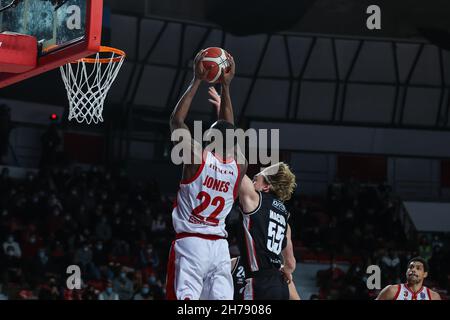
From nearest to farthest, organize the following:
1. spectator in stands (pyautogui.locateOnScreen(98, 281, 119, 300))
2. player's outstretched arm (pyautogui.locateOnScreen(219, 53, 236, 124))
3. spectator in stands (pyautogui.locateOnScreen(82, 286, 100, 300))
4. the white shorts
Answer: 1. the white shorts
2. player's outstretched arm (pyautogui.locateOnScreen(219, 53, 236, 124))
3. spectator in stands (pyautogui.locateOnScreen(82, 286, 100, 300))
4. spectator in stands (pyautogui.locateOnScreen(98, 281, 119, 300))

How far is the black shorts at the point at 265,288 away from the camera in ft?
19.7

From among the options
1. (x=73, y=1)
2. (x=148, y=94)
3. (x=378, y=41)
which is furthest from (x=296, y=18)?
(x=73, y=1)

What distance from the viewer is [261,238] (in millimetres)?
6062

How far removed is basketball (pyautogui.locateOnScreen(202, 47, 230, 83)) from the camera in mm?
5320

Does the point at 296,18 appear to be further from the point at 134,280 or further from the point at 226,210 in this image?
the point at 226,210

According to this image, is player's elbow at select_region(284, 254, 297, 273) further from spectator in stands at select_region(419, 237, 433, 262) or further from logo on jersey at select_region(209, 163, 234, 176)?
spectator in stands at select_region(419, 237, 433, 262)

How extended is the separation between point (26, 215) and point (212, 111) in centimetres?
738

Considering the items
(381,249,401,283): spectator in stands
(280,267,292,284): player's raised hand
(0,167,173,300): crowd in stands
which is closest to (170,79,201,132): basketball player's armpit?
(280,267,292,284): player's raised hand

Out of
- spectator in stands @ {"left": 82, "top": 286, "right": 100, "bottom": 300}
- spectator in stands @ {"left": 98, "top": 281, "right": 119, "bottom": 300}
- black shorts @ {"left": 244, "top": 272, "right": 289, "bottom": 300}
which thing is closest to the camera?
black shorts @ {"left": 244, "top": 272, "right": 289, "bottom": 300}

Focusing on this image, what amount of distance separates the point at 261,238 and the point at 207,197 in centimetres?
88

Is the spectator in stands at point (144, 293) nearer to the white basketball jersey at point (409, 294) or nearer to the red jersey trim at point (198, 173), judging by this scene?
the white basketball jersey at point (409, 294)

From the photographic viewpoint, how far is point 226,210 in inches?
217

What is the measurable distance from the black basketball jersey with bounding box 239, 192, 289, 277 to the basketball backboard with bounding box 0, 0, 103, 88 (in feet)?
6.59
